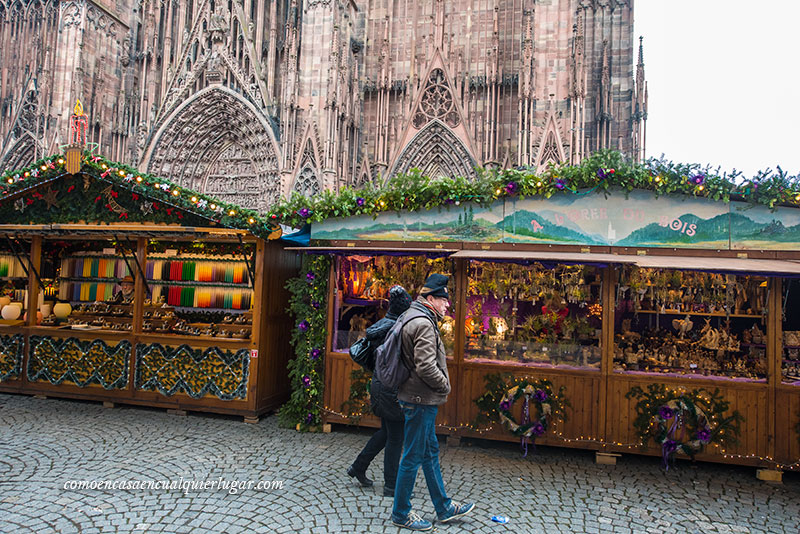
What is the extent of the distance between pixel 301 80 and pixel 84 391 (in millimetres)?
13036

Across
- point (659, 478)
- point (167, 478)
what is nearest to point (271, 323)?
point (167, 478)

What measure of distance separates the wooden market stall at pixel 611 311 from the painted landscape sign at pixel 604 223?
0.05 ft

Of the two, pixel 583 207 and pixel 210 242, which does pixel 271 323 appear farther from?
pixel 583 207

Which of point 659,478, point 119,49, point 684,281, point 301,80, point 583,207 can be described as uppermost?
point 119,49

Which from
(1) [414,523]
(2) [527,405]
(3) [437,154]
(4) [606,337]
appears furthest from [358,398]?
(3) [437,154]

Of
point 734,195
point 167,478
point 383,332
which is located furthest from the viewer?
point 734,195

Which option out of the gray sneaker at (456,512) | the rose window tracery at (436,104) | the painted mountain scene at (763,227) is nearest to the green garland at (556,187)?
the painted mountain scene at (763,227)

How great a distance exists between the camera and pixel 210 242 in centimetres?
794

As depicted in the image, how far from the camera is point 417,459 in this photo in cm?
346

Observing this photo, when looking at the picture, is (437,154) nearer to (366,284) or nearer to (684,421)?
(366,284)

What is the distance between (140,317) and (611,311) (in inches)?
248

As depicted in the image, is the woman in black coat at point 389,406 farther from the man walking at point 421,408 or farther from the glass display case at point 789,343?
the glass display case at point 789,343

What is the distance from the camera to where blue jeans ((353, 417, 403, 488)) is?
3.91 m

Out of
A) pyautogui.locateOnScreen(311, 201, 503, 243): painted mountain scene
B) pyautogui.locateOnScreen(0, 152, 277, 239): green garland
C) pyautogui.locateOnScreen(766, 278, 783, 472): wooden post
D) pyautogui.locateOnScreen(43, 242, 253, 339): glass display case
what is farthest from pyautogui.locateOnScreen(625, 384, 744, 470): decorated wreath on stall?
pyautogui.locateOnScreen(43, 242, 253, 339): glass display case
